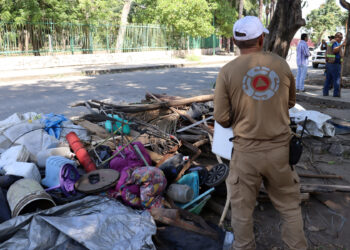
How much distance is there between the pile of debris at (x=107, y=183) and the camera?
2.65 m

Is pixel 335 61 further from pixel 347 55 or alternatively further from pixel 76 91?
pixel 76 91

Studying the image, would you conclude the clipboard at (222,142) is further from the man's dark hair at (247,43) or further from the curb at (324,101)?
the curb at (324,101)

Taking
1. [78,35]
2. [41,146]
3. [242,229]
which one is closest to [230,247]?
[242,229]

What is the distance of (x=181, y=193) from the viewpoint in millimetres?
3396

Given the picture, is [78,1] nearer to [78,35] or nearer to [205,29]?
[78,35]

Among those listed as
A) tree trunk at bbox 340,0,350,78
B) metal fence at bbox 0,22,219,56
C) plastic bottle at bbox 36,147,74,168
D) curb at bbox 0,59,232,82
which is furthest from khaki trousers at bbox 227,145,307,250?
metal fence at bbox 0,22,219,56

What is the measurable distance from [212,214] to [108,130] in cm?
249

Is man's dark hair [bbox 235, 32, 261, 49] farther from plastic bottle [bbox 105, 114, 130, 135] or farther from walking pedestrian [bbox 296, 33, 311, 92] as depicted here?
walking pedestrian [bbox 296, 33, 311, 92]

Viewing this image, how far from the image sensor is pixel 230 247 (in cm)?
282

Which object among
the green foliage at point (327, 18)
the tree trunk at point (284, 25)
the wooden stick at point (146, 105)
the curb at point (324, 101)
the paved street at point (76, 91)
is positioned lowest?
the curb at point (324, 101)

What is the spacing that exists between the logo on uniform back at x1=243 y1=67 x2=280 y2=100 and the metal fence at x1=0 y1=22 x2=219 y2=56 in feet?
55.3

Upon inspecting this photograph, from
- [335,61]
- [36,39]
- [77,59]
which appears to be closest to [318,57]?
[335,61]

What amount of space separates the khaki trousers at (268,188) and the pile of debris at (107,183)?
426 millimetres

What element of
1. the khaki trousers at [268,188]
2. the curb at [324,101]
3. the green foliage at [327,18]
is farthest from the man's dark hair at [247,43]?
the green foliage at [327,18]
